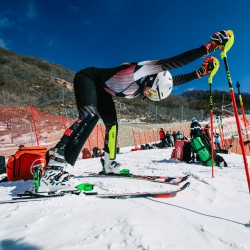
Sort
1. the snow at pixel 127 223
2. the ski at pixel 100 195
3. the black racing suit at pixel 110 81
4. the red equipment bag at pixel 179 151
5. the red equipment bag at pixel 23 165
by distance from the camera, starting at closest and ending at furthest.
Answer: the snow at pixel 127 223
the ski at pixel 100 195
the black racing suit at pixel 110 81
the red equipment bag at pixel 23 165
the red equipment bag at pixel 179 151

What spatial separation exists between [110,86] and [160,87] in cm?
68

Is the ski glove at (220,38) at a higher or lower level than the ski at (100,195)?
higher

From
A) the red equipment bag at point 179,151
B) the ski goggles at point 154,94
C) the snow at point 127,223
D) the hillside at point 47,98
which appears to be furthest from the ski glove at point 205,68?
the hillside at point 47,98

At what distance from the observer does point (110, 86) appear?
352cm

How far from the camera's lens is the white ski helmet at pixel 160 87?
3.51 m

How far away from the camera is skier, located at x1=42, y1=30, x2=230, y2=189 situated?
2.97 meters

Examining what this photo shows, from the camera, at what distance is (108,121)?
171 inches

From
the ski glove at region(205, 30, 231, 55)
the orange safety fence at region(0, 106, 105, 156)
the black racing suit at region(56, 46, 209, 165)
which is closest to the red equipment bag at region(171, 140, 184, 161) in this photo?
the black racing suit at region(56, 46, 209, 165)

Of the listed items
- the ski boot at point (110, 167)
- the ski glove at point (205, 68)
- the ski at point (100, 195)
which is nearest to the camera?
the ski at point (100, 195)

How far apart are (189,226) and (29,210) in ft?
4.58

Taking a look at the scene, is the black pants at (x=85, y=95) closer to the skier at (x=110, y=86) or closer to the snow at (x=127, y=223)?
the skier at (x=110, y=86)

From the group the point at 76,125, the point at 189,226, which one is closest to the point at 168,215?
the point at 189,226

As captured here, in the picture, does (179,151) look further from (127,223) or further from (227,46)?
(127,223)

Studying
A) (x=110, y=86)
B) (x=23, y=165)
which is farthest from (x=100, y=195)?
(x=23, y=165)
